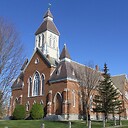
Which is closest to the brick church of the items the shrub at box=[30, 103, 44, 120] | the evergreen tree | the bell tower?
the bell tower

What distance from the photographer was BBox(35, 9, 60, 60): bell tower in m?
50.3

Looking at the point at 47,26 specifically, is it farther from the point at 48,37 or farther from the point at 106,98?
the point at 106,98

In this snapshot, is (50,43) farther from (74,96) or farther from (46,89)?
(74,96)

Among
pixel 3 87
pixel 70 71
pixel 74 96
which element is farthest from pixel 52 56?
pixel 3 87

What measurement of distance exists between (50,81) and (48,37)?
12337 mm

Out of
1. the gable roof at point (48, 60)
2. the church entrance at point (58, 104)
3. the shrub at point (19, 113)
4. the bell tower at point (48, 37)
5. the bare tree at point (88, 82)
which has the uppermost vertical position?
the bell tower at point (48, 37)

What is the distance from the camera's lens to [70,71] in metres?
42.3

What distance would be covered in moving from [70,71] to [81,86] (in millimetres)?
4415

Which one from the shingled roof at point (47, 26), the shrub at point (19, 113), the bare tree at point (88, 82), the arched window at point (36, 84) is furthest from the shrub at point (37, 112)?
the shingled roof at point (47, 26)

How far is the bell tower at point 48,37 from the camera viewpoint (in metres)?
50.3

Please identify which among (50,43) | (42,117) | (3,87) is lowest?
(42,117)

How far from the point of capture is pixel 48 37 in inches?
2021

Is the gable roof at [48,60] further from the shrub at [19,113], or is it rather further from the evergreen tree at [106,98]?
the evergreen tree at [106,98]

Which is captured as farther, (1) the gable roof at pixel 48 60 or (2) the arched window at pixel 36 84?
(2) the arched window at pixel 36 84
